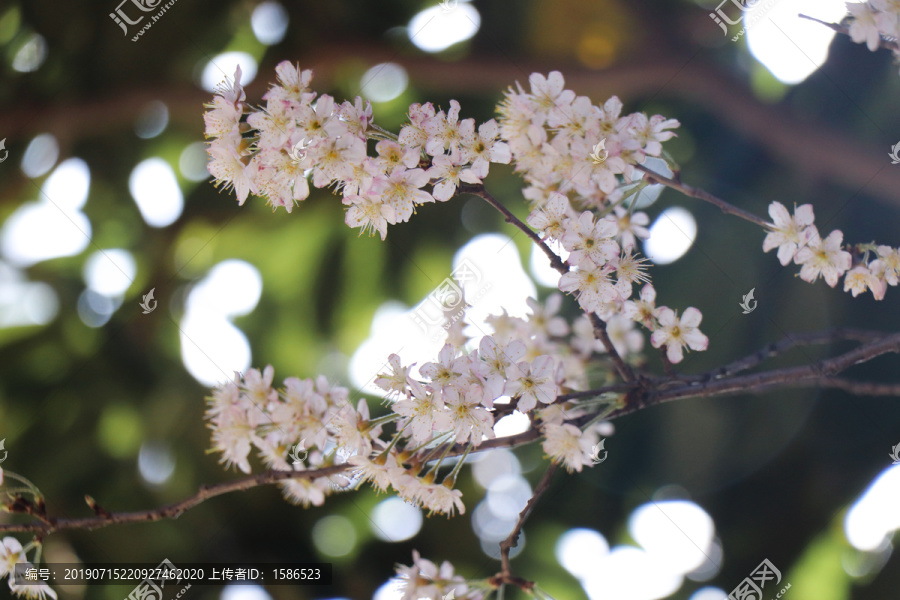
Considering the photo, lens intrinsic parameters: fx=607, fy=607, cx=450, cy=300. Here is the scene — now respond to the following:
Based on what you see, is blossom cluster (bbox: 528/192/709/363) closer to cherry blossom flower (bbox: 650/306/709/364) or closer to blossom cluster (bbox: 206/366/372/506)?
cherry blossom flower (bbox: 650/306/709/364)

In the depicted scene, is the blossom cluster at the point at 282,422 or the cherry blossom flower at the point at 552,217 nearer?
the cherry blossom flower at the point at 552,217

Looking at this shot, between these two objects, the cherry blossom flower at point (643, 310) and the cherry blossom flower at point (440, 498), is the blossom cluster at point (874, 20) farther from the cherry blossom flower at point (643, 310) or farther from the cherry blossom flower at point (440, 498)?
the cherry blossom flower at point (440, 498)

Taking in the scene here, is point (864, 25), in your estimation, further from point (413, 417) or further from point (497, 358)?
point (413, 417)

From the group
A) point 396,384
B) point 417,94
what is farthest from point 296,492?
point 417,94

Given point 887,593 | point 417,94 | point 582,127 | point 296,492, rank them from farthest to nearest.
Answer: point 417,94 → point 887,593 → point 296,492 → point 582,127

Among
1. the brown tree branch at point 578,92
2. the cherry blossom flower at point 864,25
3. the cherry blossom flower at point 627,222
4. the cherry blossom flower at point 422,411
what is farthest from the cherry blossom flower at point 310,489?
the brown tree branch at point 578,92

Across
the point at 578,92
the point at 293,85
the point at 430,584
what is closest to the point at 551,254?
the point at 293,85

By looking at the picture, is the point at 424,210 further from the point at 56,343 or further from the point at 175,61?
the point at 56,343
